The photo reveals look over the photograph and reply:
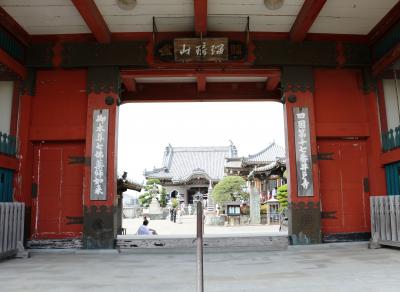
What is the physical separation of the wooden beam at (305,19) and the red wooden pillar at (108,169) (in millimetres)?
4259

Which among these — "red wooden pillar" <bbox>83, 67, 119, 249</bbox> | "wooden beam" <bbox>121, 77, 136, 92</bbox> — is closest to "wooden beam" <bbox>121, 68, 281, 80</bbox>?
"red wooden pillar" <bbox>83, 67, 119, 249</bbox>

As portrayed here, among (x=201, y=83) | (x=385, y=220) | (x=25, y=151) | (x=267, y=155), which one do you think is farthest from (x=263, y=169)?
(x=25, y=151)

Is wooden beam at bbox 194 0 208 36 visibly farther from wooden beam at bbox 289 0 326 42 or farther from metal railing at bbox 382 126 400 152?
metal railing at bbox 382 126 400 152

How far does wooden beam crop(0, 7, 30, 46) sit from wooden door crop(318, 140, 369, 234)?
7379 mm

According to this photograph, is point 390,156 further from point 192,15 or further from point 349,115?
point 192,15

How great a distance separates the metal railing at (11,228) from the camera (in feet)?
21.8

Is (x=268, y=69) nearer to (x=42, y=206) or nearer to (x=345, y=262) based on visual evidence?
(x=345, y=262)

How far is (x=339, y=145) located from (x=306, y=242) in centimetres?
248

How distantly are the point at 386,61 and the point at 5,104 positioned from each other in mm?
8907

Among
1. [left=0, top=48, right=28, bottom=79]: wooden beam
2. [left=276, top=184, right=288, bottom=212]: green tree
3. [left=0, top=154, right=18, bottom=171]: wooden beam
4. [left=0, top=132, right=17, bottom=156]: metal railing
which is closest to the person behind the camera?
[left=0, top=154, right=18, bottom=171]: wooden beam

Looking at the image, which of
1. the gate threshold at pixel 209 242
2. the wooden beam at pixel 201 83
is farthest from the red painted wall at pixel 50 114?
the wooden beam at pixel 201 83

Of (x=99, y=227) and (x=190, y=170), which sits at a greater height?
(x=190, y=170)

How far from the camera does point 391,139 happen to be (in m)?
8.30

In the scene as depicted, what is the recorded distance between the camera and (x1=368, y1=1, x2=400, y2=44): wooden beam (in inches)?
308
